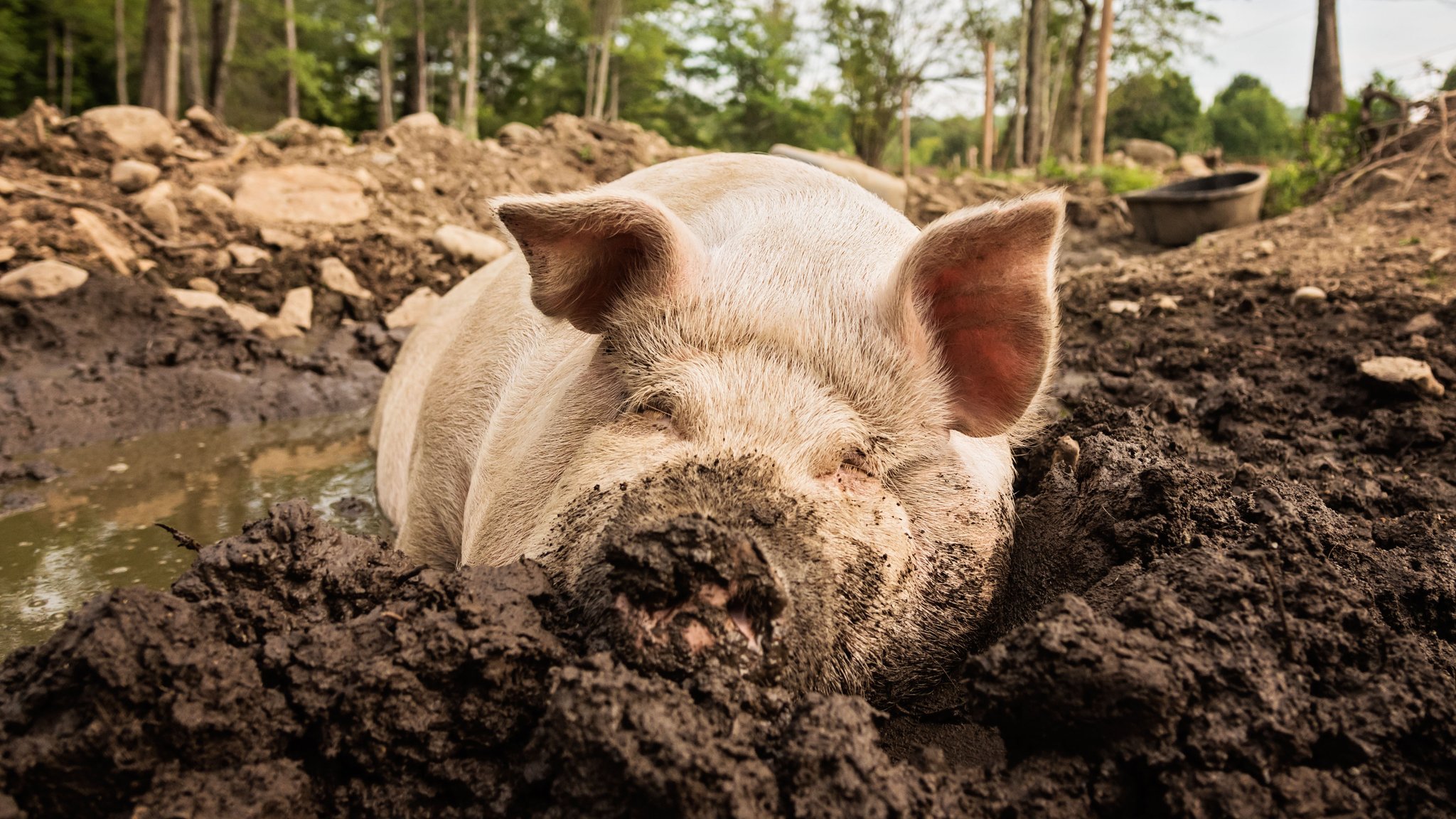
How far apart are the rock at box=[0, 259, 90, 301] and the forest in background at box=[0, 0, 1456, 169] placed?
21.2m

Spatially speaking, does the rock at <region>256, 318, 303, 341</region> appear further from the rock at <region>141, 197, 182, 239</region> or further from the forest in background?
the forest in background

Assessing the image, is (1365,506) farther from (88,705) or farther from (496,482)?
(88,705)

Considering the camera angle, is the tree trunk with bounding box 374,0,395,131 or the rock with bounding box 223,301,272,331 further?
the tree trunk with bounding box 374,0,395,131

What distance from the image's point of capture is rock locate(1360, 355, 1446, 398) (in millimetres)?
4285

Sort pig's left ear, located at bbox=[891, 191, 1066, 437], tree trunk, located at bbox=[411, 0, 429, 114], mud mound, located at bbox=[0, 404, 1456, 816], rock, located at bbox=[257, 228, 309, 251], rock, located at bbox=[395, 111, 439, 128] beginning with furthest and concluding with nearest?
tree trunk, located at bbox=[411, 0, 429, 114] < rock, located at bbox=[395, 111, 439, 128] < rock, located at bbox=[257, 228, 309, 251] < pig's left ear, located at bbox=[891, 191, 1066, 437] < mud mound, located at bbox=[0, 404, 1456, 816]

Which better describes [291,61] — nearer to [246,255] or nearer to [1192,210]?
Answer: [246,255]

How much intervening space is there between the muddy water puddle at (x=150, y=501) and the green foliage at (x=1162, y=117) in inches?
1837

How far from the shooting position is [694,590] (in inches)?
67.9

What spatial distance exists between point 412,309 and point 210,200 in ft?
7.73

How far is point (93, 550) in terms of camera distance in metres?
3.77

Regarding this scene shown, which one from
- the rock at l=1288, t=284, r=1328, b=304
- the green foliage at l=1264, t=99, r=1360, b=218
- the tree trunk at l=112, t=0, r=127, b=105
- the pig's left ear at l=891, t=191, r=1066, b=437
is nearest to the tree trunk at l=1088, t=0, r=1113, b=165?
the green foliage at l=1264, t=99, r=1360, b=218

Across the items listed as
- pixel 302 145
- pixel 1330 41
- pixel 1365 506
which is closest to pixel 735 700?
pixel 1365 506

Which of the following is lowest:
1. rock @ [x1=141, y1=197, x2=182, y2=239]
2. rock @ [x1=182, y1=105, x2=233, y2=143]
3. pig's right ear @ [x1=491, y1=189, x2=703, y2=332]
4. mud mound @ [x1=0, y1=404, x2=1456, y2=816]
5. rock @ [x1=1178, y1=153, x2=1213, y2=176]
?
mud mound @ [x1=0, y1=404, x2=1456, y2=816]

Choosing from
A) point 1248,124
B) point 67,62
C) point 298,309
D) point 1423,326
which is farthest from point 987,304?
point 1248,124
